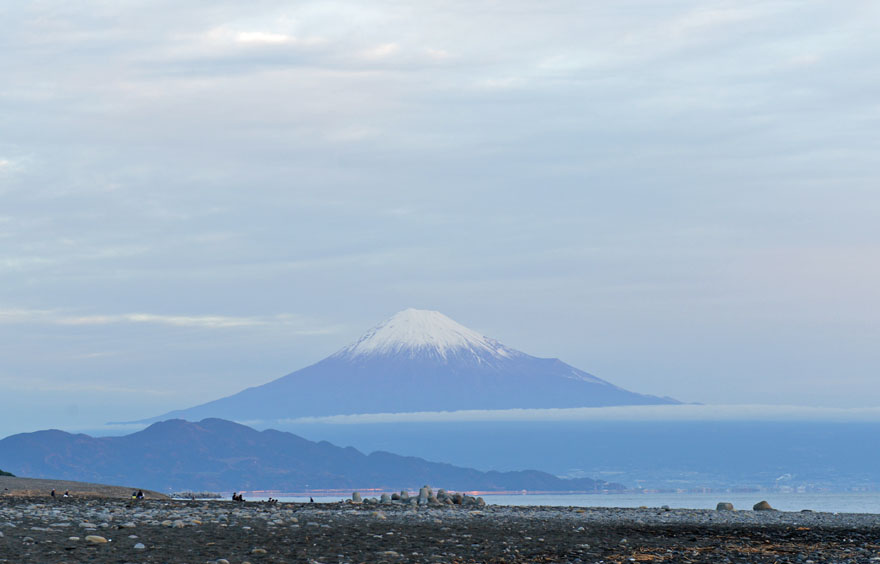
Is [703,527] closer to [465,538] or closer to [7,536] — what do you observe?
[465,538]

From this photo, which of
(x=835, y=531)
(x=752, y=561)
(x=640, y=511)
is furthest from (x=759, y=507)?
(x=752, y=561)

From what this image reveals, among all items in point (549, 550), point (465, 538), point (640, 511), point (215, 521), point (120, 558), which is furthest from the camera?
point (640, 511)

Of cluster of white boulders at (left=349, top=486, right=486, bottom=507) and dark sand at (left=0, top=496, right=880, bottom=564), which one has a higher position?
cluster of white boulders at (left=349, top=486, right=486, bottom=507)

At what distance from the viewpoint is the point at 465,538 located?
93.4ft

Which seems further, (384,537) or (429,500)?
(429,500)

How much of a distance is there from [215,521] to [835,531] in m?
20.3

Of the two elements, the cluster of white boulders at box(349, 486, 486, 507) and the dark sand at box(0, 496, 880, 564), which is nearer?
the dark sand at box(0, 496, 880, 564)

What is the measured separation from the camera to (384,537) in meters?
28.1

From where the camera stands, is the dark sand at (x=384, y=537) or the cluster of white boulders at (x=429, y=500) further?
the cluster of white boulders at (x=429, y=500)

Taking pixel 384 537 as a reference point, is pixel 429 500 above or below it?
above

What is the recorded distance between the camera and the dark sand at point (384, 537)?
2352 cm

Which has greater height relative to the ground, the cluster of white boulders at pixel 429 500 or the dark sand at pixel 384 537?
the cluster of white boulders at pixel 429 500

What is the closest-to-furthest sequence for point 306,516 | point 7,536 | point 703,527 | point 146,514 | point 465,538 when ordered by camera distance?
point 7,536 < point 465,538 < point 146,514 < point 306,516 < point 703,527

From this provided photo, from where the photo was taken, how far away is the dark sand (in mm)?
23516
